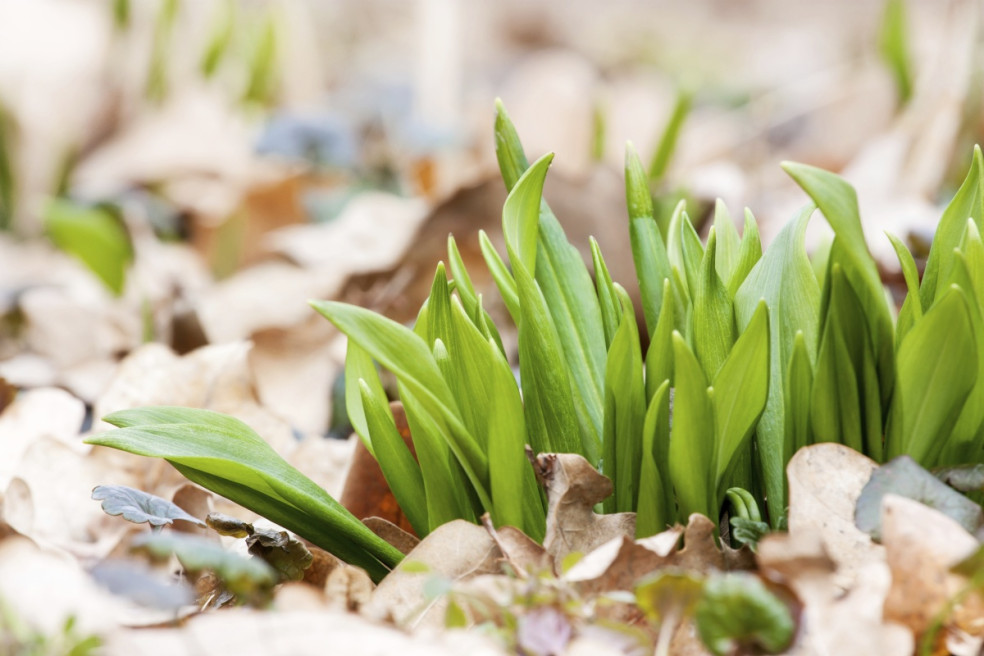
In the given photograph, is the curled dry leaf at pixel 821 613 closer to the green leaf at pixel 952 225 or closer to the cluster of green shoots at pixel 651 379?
the cluster of green shoots at pixel 651 379

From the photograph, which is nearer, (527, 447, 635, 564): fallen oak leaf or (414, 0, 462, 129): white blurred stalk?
(527, 447, 635, 564): fallen oak leaf

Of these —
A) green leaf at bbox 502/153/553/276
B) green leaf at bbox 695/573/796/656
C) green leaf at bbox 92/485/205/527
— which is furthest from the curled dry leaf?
green leaf at bbox 92/485/205/527

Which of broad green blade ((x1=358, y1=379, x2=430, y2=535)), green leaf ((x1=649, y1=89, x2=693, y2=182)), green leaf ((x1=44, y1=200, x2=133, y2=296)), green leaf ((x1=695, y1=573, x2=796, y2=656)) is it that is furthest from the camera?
green leaf ((x1=649, y1=89, x2=693, y2=182))

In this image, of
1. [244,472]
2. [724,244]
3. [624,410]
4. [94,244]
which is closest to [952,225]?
[724,244]

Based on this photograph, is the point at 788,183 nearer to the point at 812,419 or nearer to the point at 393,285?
the point at 393,285

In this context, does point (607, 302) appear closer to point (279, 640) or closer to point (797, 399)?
point (797, 399)

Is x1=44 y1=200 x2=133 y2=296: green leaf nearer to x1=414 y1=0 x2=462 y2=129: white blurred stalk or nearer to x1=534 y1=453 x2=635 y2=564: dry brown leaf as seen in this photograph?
x1=414 y1=0 x2=462 y2=129: white blurred stalk

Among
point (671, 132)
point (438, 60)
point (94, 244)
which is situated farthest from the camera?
point (438, 60)
